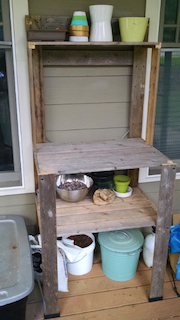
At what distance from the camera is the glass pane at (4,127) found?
206 cm

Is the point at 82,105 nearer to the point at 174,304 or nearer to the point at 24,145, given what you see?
the point at 24,145

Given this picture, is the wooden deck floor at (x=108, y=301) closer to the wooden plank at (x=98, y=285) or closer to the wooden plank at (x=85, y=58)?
the wooden plank at (x=98, y=285)

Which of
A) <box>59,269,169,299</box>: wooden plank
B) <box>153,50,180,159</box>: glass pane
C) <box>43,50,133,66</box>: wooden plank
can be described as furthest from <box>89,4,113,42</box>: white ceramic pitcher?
<box>59,269,169,299</box>: wooden plank

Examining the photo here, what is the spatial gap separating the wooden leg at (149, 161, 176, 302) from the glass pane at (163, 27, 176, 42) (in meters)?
1.02

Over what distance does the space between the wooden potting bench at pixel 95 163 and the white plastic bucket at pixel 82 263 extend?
0.35 meters

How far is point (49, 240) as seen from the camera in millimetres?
1732

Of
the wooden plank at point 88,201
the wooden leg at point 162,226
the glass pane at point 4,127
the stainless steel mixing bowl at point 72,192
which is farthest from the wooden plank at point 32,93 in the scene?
the wooden leg at point 162,226

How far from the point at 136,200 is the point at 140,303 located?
0.70m

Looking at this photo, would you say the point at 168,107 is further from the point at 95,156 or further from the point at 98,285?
the point at 98,285

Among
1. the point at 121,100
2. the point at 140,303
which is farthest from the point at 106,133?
the point at 140,303

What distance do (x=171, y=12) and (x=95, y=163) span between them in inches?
50.9

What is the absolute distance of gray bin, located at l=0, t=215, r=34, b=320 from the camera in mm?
1616

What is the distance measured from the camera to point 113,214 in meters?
1.99

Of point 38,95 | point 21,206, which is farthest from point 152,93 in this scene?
point 21,206
